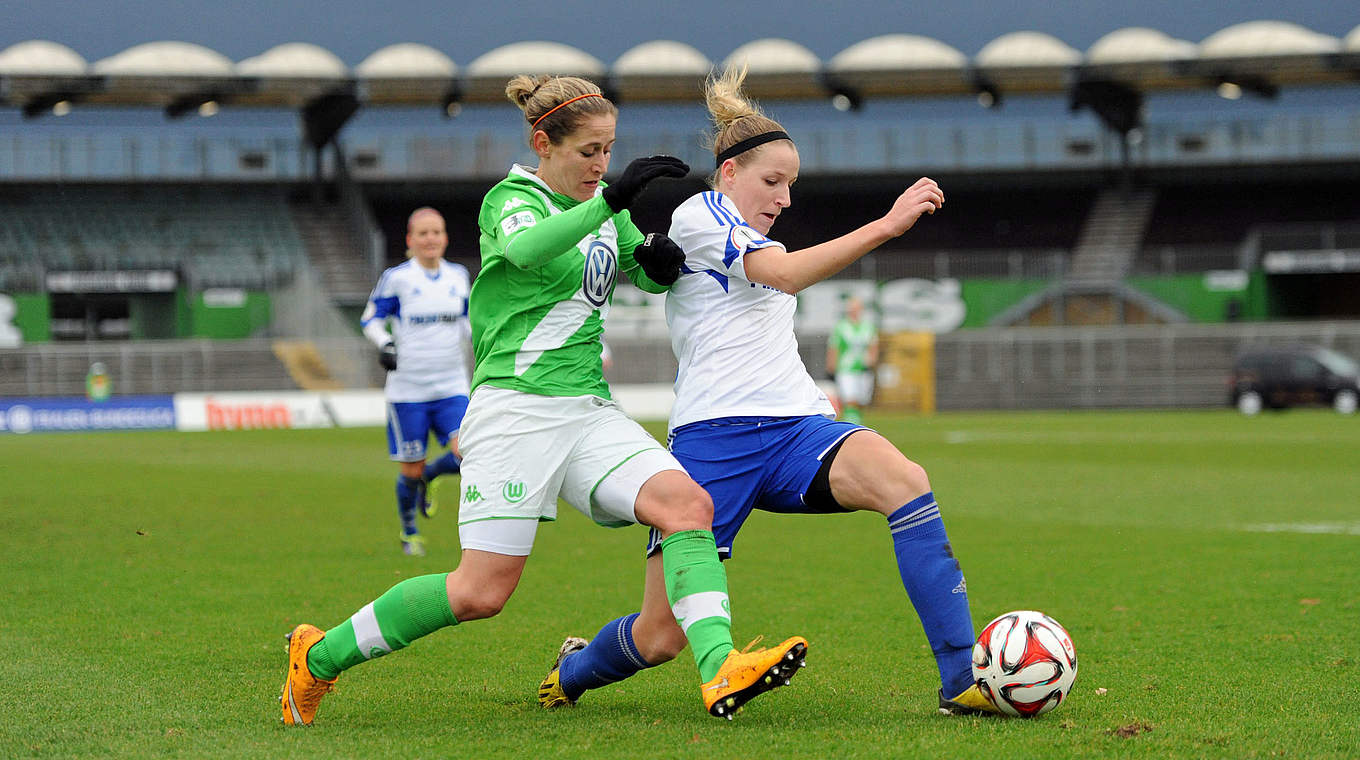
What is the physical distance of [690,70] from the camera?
144ft

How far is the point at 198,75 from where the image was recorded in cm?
4150

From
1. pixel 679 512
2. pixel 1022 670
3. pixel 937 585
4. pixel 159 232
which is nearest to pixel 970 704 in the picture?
pixel 1022 670

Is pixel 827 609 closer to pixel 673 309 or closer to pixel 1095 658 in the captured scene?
pixel 1095 658

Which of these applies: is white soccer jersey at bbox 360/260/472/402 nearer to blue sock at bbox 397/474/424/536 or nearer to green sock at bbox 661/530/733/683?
blue sock at bbox 397/474/424/536

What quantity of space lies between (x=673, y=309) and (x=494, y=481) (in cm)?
88

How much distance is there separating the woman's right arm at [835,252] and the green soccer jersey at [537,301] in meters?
0.48

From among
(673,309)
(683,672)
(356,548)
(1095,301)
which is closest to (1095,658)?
(683,672)

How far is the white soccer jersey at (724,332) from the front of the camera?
4.46m

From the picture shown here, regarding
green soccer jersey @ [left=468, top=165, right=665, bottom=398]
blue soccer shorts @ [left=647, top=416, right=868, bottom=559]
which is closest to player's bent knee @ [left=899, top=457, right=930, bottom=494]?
blue soccer shorts @ [left=647, top=416, right=868, bottom=559]

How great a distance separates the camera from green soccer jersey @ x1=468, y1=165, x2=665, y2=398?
4320mm

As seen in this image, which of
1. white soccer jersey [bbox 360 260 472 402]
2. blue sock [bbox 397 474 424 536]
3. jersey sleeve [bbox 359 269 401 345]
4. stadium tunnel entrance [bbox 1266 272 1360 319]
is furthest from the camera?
stadium tunnel entrance [bbox 1266 272 1360 319]

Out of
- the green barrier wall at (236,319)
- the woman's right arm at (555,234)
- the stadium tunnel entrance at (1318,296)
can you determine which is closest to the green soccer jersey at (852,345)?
the woman's right arm at (555,234)

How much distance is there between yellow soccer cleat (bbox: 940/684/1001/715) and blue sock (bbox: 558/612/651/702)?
37.8 inches

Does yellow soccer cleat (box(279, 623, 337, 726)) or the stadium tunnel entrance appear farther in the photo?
the stadium tunnel entrance
